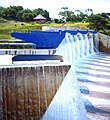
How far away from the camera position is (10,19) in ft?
104

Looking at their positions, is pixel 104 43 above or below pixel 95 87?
above

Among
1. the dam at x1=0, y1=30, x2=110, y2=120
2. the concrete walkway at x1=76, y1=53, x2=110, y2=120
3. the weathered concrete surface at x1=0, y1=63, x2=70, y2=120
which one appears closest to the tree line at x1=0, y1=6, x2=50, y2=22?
the concrete walkway at x1=76, y1=53, x2=110, y2=120

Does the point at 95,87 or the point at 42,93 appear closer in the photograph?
the point at 42,93

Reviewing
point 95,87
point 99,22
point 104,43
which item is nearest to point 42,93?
point 95,87

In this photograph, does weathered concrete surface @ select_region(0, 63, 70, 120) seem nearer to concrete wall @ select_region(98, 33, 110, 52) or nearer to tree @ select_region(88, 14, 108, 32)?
concrete wall @ select_region(98, 33, 110, 52)

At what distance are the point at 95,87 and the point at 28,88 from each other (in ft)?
9.13

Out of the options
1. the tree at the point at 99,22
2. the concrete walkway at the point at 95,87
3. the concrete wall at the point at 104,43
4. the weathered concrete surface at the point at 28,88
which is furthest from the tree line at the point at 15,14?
the weathered concrete surface at the point at 28,88

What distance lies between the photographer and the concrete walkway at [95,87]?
4708 mm

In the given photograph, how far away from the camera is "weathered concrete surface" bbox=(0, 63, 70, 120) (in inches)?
151

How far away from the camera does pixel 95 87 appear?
20.8 ft

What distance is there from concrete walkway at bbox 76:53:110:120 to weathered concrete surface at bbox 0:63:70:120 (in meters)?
0.94

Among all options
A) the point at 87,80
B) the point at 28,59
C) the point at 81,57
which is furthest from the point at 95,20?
the point at 28,59

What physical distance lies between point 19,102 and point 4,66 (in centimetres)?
58

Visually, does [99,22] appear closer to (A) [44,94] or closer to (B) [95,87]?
(B) [95,87]
